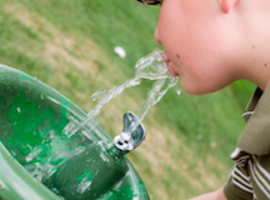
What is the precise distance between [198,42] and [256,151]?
12.1 inches

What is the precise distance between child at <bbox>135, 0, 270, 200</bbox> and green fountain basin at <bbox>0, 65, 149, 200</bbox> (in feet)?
1.04

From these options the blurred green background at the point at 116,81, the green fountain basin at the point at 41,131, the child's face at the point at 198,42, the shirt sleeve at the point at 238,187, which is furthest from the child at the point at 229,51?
the blurred green background at the point at 116,81

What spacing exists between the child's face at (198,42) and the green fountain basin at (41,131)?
322 mm

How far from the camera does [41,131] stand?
990 millimetres

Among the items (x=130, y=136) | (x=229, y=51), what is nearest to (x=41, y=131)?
(x=130, y=136)

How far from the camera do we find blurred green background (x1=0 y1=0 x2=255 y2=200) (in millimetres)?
1994

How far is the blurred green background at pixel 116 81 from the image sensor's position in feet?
6.54

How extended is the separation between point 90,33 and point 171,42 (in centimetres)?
211

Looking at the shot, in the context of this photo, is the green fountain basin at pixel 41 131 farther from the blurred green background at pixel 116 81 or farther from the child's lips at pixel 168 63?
the blurred green background at pixel 116 81

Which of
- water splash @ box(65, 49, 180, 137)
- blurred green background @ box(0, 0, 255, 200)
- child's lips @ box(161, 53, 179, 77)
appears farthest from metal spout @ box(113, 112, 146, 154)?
blurred green background @ box(0, 0, 255, 200)

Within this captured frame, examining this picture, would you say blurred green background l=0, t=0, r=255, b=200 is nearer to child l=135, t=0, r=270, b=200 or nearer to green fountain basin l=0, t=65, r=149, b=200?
green fountain basin l=0, t=65, r=149, b=200

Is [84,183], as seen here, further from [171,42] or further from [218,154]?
[218,154]

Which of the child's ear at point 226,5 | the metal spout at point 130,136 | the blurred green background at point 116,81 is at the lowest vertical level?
the blurred green background at point 116,81

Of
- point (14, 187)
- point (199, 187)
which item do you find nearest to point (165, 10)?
point (14, 187)
